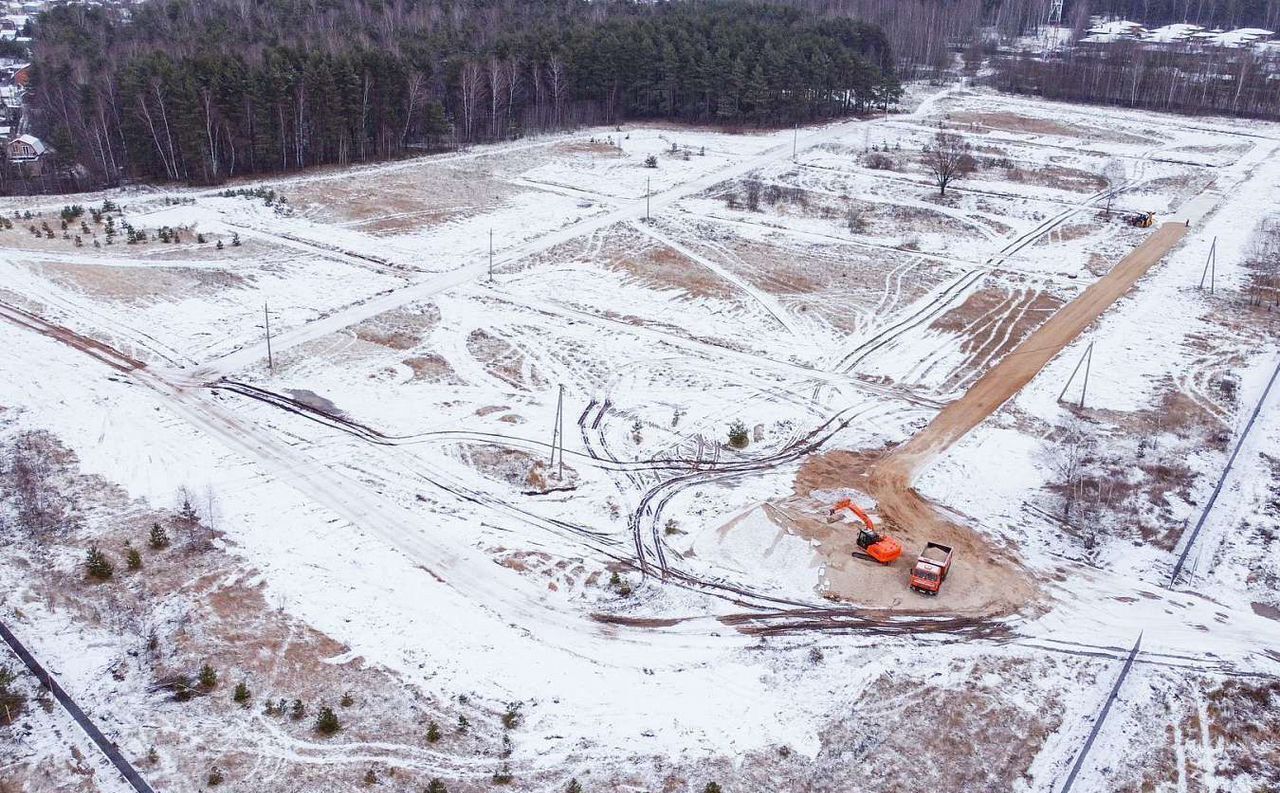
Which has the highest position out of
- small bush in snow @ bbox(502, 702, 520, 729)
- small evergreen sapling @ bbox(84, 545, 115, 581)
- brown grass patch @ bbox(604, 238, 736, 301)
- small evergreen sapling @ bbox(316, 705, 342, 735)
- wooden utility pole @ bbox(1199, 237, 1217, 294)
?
wooden utility pole @ bbox(1199, 237, 1217, 294)

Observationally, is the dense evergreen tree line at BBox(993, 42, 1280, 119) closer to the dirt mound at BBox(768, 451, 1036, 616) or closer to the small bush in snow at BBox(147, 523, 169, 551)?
the dirt mound at BBox(768, 451, 1036, 616)

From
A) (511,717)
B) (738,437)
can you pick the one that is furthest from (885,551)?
(511,717)

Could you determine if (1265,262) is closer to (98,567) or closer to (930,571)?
(930,571)

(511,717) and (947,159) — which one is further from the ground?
(947,159)

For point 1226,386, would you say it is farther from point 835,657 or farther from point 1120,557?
point 835,657

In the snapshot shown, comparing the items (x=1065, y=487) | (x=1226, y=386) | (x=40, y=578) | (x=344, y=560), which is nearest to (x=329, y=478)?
(x=344, y=560)

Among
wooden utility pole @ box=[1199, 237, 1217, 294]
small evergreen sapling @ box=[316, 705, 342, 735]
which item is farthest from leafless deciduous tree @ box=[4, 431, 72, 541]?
Result: wooden utility pole @ box=[1199, 237, 1217, 294]
